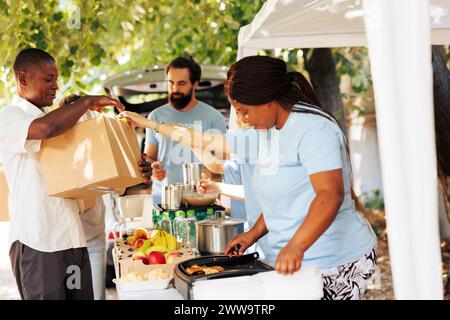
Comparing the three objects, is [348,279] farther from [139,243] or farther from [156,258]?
[139,243]

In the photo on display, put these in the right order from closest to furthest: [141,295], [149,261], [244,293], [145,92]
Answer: [244,293]
[141,295]
[149,261]
[145,92]

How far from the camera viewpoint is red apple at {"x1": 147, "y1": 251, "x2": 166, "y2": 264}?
122 inches

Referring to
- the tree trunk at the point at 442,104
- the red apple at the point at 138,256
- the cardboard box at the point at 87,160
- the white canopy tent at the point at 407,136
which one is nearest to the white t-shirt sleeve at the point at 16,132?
the cardboard box at the point at 87,160

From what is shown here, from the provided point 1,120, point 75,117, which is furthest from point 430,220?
point 1,120

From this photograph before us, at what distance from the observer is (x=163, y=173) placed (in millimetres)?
4676

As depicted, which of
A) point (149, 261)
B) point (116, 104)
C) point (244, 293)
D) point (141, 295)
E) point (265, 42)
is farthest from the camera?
point (265, 42)

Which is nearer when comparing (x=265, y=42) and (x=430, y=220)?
(x=430, y=220)

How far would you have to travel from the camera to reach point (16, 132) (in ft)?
10.5

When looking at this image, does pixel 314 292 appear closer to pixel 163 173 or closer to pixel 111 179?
pixel 111 179

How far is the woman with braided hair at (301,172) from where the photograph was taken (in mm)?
2600

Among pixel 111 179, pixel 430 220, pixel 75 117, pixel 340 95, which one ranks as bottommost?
pixel 430 220

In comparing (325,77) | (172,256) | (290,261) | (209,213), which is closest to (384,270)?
(325,77)

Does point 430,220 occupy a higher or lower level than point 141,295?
higher

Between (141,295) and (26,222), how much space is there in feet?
2.80
